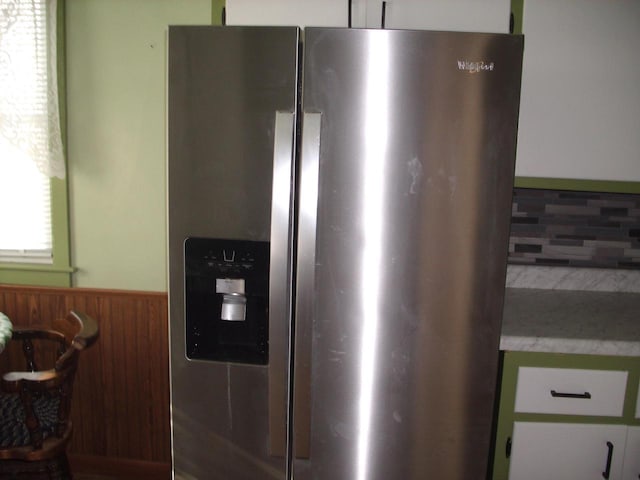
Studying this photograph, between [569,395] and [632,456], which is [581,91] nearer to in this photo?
[569,395]

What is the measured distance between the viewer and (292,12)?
1.60 m

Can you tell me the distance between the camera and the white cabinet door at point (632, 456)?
1.55m

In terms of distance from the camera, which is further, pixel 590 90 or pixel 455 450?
pixel 590 90

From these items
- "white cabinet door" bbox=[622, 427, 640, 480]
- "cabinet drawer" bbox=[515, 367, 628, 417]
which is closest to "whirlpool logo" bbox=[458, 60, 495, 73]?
"cabinet drawer" bbox=[515, 367, 628, 417]

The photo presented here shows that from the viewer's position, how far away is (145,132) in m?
2.04

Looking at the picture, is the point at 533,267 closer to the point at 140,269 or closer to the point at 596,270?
the point at 596,270

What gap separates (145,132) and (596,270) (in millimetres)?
2042

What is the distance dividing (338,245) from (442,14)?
3.02 ft

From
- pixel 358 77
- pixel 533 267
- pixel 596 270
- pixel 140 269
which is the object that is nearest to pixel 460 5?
pixel 358 77

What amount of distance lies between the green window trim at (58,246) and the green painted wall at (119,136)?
1.1 inches

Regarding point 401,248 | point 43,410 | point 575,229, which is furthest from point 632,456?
point 43,410

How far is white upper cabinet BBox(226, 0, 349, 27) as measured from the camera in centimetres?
160

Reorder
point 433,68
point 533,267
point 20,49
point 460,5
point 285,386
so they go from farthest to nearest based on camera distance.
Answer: point 533,267 → point 20,49 → point 460,5 → point 285,386 → point 433,68

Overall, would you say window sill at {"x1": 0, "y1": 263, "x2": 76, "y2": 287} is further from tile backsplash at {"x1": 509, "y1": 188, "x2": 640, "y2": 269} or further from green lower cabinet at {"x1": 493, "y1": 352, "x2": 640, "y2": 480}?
tile backsplash at {"x1": 509, "y1": 188, "x2": 640, "y2": 269}
